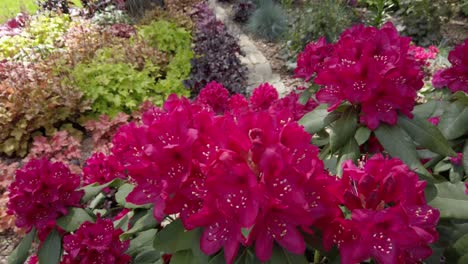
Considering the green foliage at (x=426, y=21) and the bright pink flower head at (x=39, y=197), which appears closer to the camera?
the bright pink flower head at (x=39, y=197)

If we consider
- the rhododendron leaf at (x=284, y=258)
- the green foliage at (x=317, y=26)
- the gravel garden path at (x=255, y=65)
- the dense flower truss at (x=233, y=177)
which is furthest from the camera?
the green foliage at (x=317, y=26)

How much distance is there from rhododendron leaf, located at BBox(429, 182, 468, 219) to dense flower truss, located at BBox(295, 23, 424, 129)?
0.92ft

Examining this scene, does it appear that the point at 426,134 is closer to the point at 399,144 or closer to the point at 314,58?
the point at 399,144

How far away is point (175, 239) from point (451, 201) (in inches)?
33.7

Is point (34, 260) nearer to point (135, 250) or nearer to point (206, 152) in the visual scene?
point (135, 250)

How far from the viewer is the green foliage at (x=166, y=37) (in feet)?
17.0

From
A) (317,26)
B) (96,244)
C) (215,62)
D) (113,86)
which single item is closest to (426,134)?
(96,244)

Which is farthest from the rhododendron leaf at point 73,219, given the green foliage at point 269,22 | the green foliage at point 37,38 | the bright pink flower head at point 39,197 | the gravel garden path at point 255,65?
the green foliage at point 269,22

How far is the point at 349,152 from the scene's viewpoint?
143 cm

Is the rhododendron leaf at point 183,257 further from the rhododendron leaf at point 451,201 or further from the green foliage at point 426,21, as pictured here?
the green foliage at point 426,21

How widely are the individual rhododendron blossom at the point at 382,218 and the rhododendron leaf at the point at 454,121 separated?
605mm

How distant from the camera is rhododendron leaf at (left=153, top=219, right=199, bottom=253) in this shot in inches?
41.6

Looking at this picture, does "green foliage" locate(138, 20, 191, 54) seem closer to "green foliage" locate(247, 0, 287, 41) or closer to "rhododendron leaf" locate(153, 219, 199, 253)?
"green foliage" locate(247, 0, 287, 41)

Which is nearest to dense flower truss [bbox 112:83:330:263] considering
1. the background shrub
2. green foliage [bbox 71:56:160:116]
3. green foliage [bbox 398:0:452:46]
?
green foliage [bbox 71:56:160:116]
